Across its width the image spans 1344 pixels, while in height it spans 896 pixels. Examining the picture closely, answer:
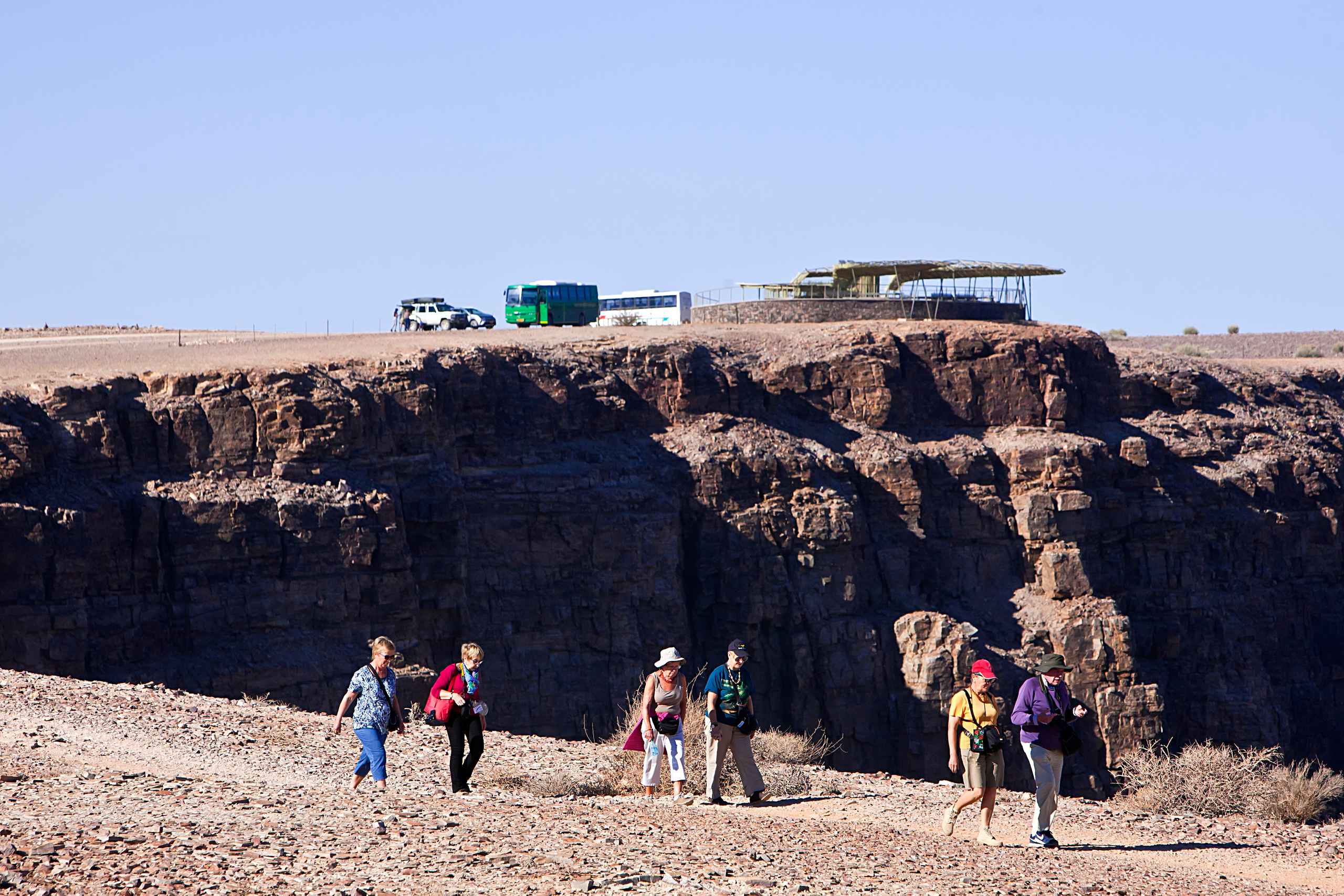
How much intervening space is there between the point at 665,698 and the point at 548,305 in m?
36.5

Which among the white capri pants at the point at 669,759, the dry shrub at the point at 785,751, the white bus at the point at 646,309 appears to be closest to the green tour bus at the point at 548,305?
the white bus at the point at 646,309

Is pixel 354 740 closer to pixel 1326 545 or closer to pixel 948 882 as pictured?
pixel 948 882

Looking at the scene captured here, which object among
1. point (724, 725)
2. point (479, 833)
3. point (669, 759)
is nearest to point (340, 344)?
point (669, 759)

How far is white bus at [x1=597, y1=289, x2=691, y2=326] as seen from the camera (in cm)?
5284

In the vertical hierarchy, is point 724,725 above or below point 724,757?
above

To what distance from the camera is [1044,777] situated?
13.9 meters

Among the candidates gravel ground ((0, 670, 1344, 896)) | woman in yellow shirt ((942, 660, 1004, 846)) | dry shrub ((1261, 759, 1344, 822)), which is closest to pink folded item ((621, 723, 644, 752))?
gravel ground ((0, 670, 1344, 896))

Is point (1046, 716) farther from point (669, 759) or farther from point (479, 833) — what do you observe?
point (479, 833)

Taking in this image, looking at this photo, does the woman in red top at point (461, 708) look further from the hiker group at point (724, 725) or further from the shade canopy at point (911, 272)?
the shade canopy at point (911, 272)

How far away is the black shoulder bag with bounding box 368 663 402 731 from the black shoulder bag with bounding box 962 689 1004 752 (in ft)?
15.7

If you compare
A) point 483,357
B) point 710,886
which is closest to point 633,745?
point 710,886

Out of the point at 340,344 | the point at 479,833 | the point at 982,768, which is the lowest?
the point at 479,833

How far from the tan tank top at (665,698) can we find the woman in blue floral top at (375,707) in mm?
2411

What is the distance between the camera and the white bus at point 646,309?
173 ft
